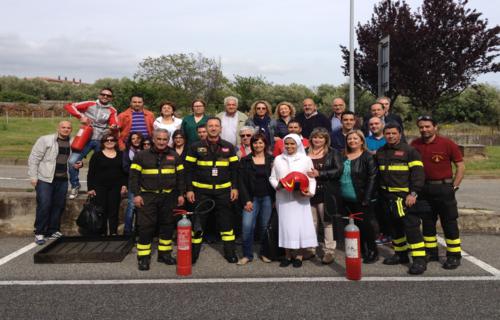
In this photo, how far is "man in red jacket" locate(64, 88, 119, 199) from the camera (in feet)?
22.1

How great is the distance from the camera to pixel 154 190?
5.26 metres

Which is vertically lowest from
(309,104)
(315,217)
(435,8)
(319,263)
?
(319,263)

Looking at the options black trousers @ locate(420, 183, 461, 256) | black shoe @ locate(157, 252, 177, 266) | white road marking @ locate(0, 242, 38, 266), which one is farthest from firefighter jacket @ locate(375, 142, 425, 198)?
white road marking @ locate(0, 242, 38, 266)

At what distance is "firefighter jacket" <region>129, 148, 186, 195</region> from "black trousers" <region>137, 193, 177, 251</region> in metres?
0.09

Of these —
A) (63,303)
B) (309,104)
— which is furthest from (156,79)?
(63,303)

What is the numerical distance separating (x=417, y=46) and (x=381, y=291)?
1845 centimetres

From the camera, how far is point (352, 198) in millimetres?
5344

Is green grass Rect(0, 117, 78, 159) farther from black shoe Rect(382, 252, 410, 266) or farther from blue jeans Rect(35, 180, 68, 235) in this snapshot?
black shoe Rect(382, 252, 410, 266)

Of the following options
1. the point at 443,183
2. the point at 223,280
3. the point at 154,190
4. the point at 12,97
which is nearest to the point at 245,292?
the point at 223,280

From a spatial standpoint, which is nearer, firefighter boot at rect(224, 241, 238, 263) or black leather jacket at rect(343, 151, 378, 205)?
black leather jacket at rect(343, 151, 378, 205)

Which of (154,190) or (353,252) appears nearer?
(353,252)

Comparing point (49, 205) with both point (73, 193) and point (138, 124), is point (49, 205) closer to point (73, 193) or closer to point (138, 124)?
point (73, 193)

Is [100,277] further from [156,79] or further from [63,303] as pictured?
[156,79]

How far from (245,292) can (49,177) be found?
3.52 meters
